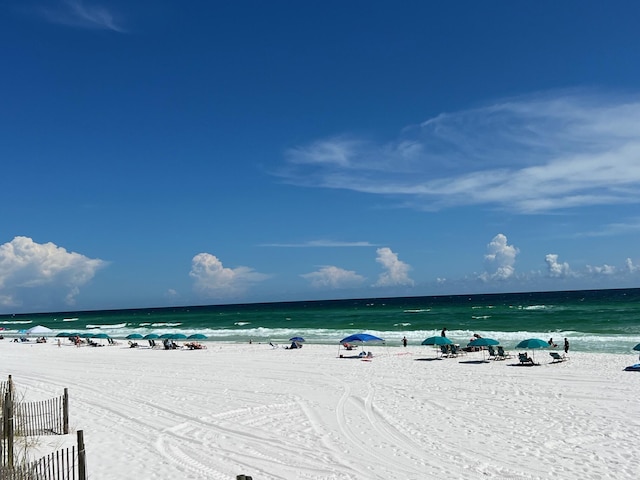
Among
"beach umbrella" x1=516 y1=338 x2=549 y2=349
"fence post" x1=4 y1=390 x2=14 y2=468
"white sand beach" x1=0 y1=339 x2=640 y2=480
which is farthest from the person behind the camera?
"beach umbrella" x1=516 y1=338 x2=549 y2=349

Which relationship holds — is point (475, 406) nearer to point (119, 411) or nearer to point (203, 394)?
point (203, 394)

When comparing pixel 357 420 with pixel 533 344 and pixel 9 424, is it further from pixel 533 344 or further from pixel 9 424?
pixel 533 344

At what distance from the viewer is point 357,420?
43.5ft

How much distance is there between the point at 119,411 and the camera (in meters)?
14.9

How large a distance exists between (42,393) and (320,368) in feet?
37.1

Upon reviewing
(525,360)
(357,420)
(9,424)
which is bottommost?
(525,360)

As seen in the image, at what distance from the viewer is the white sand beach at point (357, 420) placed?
9.80 meters

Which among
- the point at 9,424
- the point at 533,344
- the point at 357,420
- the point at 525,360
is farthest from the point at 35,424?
the point at 533,344

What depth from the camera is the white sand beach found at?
9.80 m

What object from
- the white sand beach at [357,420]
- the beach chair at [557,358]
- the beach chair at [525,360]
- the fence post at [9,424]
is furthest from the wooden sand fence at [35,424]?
the beach chair at [557,358]

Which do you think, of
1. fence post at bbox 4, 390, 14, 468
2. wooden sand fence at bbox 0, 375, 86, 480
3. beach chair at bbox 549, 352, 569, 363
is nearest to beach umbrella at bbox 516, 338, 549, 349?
beach chair at bbox 549, 352, 569, 363

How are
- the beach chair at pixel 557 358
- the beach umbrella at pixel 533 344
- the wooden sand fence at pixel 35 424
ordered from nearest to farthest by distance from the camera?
the wooden sand fence at pixel 35 424 → the beach umbrella at pixel 533 344 → the beach chair at pixel 557 358

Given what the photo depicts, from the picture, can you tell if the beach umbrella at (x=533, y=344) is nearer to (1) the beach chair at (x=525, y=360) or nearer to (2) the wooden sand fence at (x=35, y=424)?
(1) the beach chair at (x=525, y=360)

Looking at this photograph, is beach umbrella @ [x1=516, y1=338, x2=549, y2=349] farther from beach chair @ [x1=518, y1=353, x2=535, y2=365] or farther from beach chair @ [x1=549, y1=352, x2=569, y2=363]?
beach chair @ [x1=549, y1=352, x2=569, y2=363]
